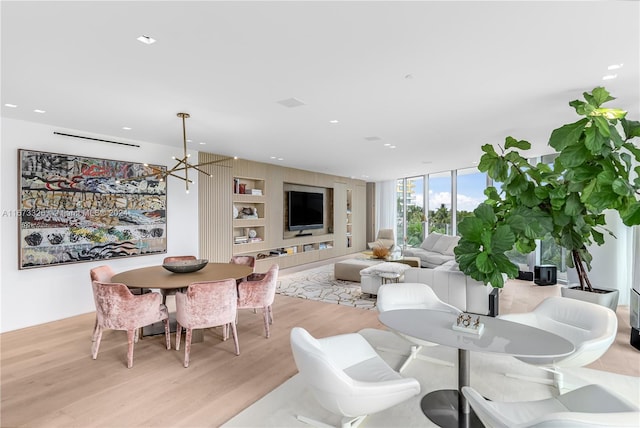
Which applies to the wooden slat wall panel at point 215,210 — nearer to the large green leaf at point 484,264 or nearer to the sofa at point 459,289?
the sofa at point 459,289

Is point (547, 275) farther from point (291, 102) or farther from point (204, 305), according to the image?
point (204, 305)

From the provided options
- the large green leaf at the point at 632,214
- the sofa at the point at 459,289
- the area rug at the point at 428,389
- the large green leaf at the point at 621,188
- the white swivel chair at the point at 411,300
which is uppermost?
the large green leaf at the point at 621,188

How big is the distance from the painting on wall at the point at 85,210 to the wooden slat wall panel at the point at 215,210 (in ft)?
2.67

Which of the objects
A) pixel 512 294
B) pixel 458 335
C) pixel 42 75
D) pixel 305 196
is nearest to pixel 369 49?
pixel 458 335

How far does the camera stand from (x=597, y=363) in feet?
11.0

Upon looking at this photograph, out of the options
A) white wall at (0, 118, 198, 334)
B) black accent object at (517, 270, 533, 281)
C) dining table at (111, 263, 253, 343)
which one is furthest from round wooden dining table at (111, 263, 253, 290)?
black accent object at (517, 270, 533, 281)

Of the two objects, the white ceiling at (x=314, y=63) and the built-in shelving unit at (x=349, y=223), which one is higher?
the white ceiling at (x=314, y=63)

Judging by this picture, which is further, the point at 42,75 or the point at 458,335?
the point at 42,75

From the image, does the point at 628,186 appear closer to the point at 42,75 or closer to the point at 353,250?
the point at 42,75

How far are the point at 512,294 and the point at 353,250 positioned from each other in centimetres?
598

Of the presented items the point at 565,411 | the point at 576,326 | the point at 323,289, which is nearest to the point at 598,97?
the point at 576,326

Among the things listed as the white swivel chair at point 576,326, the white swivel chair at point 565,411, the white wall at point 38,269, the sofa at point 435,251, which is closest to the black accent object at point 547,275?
the sofa at point 435,251

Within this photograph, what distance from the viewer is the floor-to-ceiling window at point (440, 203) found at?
10.2 meters

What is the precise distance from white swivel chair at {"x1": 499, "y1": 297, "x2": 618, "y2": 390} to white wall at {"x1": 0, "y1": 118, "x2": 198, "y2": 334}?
5.36 meters
